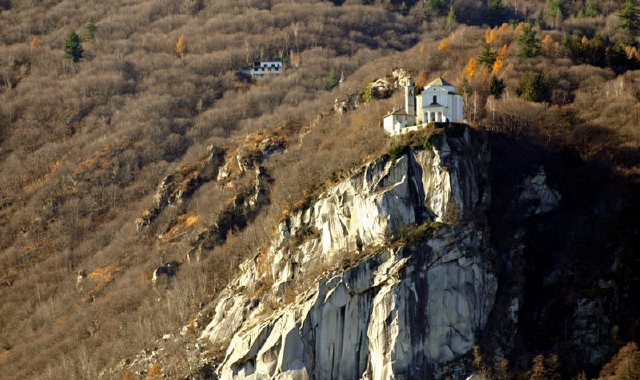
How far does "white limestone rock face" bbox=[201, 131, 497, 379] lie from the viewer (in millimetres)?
73375

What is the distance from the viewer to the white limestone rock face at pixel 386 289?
73.4 m

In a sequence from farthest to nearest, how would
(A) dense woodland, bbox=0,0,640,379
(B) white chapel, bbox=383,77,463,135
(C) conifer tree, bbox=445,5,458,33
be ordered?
(C) conifer tree, bbox=445,5,458,33 < (A) dense woodland, bbox=0,0,640,379 < (B) white chapel, bbox=383,77,463,135

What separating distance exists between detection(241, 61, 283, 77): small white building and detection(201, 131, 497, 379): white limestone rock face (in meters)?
62.6

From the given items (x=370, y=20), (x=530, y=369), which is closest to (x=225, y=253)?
(x=530, y=369)

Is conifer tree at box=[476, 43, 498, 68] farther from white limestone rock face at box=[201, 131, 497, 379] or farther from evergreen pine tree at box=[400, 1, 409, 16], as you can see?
evergreen pine tree at box=[400, 1, 409, 16]

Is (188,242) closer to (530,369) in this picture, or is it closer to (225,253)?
(225,253)

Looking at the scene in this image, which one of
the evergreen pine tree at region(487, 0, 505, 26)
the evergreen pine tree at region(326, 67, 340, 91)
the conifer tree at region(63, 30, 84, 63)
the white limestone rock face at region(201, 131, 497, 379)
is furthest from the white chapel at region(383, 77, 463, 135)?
the conifer tree at region(63, 30, 84, 63)

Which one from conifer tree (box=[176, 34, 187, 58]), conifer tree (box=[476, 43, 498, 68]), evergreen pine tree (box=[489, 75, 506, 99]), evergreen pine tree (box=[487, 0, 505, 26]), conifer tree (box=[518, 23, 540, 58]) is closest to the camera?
evergreen pine tree (box=[489, 75, 506, 99])

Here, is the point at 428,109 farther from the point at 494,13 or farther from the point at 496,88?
the point at 494,13

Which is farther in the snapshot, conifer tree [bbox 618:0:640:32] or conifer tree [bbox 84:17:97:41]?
conifer tree [bbox 84:17:97:41]

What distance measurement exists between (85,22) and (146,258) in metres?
80.6

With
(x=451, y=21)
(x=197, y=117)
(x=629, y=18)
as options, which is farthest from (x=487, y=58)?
(x=451, y=21)

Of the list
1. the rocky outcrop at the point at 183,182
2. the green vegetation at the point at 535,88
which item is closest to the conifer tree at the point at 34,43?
the rocky outcrop at the point at 183,182

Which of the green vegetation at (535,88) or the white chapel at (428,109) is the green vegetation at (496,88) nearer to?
the green vegetation at (535,88)
